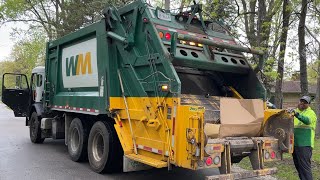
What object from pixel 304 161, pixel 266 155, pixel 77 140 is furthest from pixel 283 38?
pixel 77 140

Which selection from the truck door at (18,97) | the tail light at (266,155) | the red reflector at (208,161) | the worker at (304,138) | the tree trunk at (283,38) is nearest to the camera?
the red reflector at (208,161)

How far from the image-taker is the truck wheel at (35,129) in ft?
35.3

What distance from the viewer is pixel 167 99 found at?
5.43 m

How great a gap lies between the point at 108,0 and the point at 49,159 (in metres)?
11.7

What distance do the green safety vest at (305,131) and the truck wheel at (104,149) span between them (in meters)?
3.07

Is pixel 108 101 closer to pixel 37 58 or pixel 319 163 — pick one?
pixel 319 163

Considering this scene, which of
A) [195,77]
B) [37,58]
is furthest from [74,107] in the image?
[37,58]

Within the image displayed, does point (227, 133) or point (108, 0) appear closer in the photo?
point (227, 133)

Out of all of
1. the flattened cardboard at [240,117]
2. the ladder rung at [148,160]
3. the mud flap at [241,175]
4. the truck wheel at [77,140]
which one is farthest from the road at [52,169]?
the mud flap at [241,175]

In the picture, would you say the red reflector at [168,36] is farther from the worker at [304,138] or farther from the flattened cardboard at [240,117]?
the worker at [304,138]

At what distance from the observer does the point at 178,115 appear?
16.8 ft

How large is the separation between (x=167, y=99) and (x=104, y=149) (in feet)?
6.82

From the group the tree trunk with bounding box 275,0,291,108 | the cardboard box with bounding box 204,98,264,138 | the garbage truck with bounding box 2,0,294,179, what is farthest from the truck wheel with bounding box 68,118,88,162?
the tree trunk with bounding box 275,0,291,108

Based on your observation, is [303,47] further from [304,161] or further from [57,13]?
[57,13]
